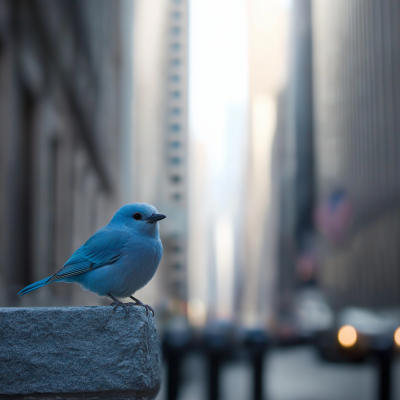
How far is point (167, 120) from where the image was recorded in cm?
13375

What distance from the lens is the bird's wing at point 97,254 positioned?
3.40 meters

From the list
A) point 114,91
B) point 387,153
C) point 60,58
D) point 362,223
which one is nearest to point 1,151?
point 60,58

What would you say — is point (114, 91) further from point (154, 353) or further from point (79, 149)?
point (154, 353)

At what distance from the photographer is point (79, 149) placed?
19484mm

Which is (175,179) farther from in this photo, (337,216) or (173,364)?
(173,364)

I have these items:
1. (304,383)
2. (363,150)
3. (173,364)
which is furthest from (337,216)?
(173,364)

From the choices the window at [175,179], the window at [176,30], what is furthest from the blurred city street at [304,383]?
the window at [176,30]

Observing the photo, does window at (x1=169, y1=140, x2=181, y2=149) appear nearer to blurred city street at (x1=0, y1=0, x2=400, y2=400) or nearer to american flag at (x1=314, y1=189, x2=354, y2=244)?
blurred city street at (x1=0, y1=0, x2=400, y2=400)

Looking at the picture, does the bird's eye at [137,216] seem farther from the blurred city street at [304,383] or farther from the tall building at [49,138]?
the tall building at [49,138]

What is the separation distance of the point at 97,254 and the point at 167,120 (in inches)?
5186

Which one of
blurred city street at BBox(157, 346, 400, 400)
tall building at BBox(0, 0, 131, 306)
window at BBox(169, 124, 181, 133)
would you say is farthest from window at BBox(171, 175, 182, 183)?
A: blurred city street at BBox(157, 346, 400, 400)

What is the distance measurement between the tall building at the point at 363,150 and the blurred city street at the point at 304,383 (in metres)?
35.4

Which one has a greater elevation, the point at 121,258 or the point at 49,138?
the point at 49,138

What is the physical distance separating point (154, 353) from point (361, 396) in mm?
8777
